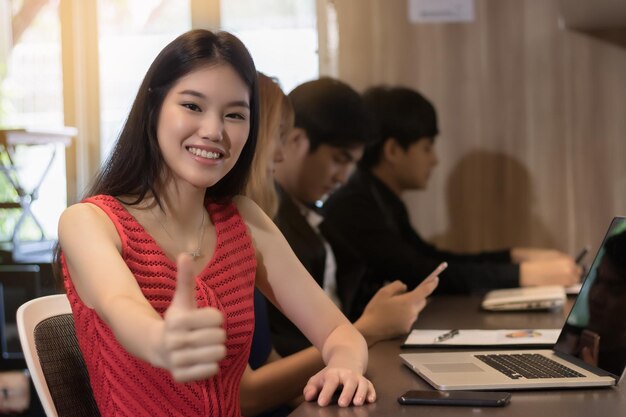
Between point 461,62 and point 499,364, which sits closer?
point 499,364

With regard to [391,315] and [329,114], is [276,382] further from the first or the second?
[329,114]

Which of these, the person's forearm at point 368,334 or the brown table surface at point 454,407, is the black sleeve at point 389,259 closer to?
the person's forearm at point 368,334

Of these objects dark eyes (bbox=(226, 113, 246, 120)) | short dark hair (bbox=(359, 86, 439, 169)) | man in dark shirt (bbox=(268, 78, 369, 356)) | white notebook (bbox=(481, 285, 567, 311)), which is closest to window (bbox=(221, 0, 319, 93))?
short dark hair (bbox=(359, 86, 439, 169))

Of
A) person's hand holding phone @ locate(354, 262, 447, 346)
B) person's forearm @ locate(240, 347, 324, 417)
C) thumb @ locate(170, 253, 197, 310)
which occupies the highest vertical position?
thumb @ locate(170, 253, 197, 310)

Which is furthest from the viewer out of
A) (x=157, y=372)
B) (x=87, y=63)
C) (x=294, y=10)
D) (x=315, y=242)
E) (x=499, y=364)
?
(x=294, y=10)

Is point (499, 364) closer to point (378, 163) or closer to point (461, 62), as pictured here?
point (378, 163)

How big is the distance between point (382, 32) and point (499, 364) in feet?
6.94

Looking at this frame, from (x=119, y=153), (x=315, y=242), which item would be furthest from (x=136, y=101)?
(x=315, y=242)

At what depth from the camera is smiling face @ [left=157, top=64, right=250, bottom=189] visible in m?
1.22

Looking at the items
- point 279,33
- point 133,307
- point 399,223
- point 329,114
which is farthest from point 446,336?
point 279,33

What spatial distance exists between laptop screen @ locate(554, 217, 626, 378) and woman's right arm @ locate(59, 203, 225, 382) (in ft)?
2.14

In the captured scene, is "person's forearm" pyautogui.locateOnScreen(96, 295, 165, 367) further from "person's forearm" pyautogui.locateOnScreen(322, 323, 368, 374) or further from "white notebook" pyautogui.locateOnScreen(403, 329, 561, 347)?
"white notebook" pyautogui.locateOnScreen(403, 329, 561, 347)

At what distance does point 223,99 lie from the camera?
4.06ft

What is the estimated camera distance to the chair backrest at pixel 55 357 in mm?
1205
